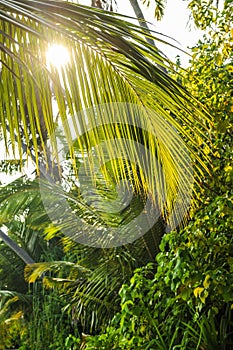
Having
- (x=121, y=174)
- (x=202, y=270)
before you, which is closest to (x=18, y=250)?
(x=202, y=270)

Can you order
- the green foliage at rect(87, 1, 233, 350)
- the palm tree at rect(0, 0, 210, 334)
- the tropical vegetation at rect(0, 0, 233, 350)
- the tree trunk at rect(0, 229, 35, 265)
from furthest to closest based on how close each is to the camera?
the tree trunk at rect(0, 229, 35, 265)
the green foliage at rect(87, 1, 233, 350)
the tropical vegetation at rect(0, 0, 233, 350)
the palm tree at rect(0, 0, 210, 334)

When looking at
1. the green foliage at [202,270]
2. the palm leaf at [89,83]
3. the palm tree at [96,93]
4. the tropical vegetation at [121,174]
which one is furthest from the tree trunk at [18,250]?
the palm leaf at [89,83]

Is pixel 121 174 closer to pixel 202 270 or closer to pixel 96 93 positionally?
pixel 96 93

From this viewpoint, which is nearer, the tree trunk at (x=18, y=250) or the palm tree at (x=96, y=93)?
the palm tree at (x=96, y=93)

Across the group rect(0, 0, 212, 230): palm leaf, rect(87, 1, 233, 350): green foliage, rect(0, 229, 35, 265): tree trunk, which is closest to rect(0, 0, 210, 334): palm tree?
rect(0, 0, 212, 230): palm leaf

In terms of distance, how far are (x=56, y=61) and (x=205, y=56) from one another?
299 centimetres

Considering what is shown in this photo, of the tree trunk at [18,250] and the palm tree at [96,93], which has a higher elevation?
the palm tree at [96,93]

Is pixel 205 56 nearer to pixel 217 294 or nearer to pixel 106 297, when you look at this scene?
pixel 217 294

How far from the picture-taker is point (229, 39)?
4152 millimetres

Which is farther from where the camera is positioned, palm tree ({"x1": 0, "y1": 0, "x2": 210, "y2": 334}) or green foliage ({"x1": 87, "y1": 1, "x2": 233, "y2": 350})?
green foliage ({"x1": 87, "y1": 1, "x2": 233, "y2": 350})

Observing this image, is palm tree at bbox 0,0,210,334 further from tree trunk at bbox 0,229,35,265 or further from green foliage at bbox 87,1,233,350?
tree trunk at bbox 0,229,35,265

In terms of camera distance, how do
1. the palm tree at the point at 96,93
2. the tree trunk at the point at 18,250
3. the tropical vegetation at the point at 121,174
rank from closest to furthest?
the palm tree at the point at 96,93
the tropical vegetation at the point at 121,174
the tree trunk at the point at 18,250

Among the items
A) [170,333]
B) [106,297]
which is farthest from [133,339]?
[106,297]

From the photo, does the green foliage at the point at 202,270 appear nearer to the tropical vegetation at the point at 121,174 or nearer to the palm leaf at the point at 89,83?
the tropical vegetation at the point at 121,174
